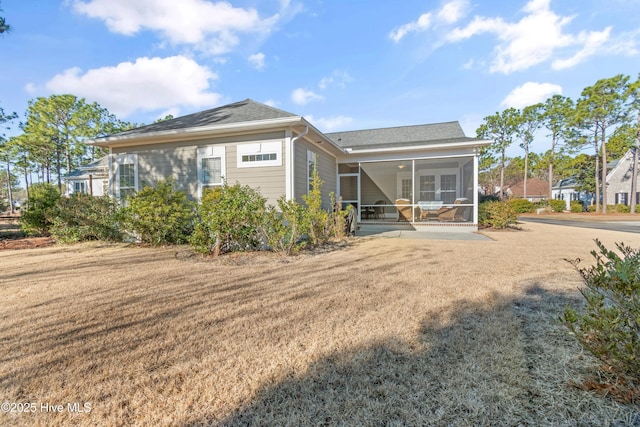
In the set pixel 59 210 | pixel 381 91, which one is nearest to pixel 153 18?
pixel 59 210

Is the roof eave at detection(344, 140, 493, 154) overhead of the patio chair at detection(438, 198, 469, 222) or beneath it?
overhead

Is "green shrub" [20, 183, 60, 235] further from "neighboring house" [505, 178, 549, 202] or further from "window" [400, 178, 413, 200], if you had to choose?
"neighboring house" [505, 178, 549, 202]

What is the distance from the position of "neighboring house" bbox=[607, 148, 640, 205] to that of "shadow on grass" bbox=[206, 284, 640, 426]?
3822 centimetres

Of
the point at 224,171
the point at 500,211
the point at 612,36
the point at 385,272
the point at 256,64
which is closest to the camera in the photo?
the point at 385,272

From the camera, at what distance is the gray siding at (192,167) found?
7422 mm

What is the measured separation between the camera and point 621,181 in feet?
91.5

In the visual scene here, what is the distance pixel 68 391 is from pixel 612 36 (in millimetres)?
16028

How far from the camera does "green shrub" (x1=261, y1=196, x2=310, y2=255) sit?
5969 mm

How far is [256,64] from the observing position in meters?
12.0

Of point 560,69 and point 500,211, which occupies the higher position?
point 560,69

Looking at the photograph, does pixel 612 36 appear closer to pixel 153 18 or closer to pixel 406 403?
pixel 406 403

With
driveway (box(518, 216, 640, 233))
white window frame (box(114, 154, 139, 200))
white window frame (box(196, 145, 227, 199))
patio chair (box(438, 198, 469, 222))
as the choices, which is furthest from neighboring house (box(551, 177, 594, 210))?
white window frame (box(114, 154, 139, 200))

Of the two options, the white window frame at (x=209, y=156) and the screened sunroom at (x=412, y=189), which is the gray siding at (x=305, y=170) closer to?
the screened sunroom at (x=412, y=189)

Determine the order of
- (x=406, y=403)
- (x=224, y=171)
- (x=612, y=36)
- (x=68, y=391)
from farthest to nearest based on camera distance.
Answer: (x=612, y=36) < (x=224, y=171) < (x=68, y=391) < (x=406, y=403)
